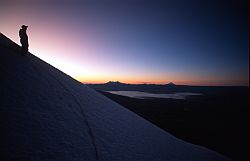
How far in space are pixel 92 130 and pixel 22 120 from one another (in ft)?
7.88

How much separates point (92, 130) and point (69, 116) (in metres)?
1.10

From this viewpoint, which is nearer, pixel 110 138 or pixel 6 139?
pixel 6 139

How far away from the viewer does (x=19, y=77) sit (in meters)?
7.33

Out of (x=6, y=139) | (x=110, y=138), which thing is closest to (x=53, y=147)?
(x=6, y=139)

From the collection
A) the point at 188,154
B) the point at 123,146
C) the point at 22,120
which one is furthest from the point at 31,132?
the point at 188,154

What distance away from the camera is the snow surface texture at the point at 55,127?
457 centimetres

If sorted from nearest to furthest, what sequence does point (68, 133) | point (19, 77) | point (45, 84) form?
point (68, 133), point (19, 77), point (45, 84)

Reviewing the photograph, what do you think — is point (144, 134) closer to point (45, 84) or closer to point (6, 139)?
point (45, 84)

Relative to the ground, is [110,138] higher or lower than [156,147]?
higher

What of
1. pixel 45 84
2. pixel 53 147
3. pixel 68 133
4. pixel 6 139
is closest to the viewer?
pixel 6 139

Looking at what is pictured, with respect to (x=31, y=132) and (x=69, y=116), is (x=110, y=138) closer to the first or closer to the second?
(x=69, y=116)

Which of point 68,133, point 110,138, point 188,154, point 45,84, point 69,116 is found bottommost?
point 188,154

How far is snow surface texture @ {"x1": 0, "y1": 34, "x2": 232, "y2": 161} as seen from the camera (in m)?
4.57

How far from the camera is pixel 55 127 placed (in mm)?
5633
